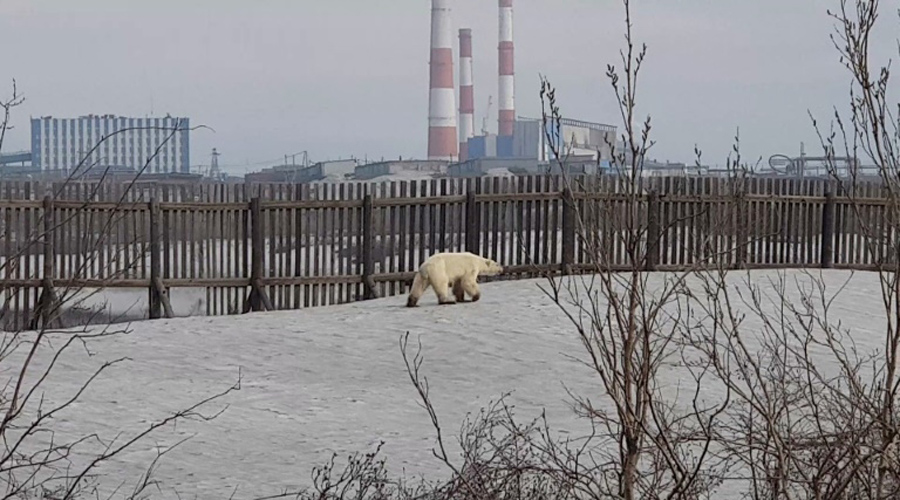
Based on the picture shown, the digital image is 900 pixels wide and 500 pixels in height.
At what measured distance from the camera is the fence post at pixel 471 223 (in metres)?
17.4

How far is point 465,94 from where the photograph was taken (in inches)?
2798

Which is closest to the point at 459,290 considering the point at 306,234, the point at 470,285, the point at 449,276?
the point at 470,285

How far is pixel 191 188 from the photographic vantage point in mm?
17422

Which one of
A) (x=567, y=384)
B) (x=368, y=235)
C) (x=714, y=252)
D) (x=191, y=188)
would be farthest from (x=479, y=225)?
(x=714, y=252)

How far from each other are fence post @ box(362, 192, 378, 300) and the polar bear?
74.5 inches

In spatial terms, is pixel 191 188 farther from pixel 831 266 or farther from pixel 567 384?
pixel 831 266

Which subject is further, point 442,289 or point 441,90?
point 441,90

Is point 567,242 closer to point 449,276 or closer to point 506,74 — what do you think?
point 449,276

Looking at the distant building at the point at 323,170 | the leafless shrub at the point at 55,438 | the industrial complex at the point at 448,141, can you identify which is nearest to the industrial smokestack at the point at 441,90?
the industrial complex at the point at 448,141

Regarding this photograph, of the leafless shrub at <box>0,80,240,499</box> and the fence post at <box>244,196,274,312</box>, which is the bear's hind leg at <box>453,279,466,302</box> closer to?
the fence post at <box>244,196,274,312</box>

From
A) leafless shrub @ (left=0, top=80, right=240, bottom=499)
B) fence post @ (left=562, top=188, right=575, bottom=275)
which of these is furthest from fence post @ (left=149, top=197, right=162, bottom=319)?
fence post @ (left=562, top=188, right=575, bottom=275)

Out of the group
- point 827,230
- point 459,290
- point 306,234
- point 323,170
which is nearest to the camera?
point 459,290

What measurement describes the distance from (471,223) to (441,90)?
42255 millimetres

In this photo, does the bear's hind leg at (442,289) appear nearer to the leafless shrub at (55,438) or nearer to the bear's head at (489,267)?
the bear's head at (489,267)
